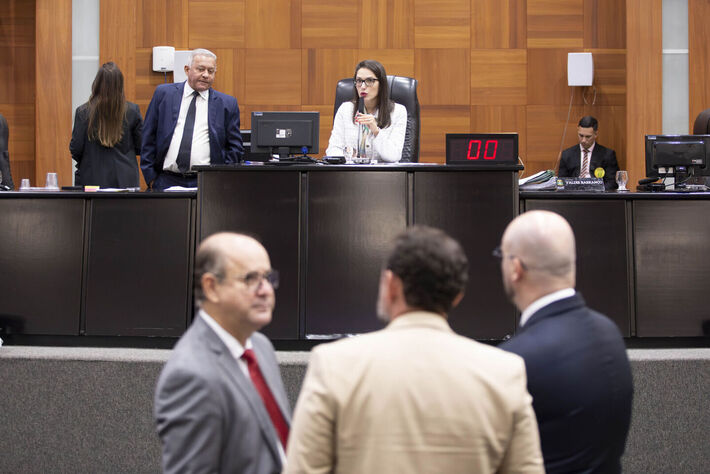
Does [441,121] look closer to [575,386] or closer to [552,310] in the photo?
[552,310]

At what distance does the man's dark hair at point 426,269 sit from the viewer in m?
1.51

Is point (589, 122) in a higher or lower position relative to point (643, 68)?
lower

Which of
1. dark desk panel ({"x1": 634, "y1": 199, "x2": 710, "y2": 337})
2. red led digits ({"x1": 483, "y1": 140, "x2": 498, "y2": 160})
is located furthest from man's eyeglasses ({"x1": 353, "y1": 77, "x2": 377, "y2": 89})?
dark desk panel ({"x1": 634, "y1": 199, "x2": 710, "y2": 337})

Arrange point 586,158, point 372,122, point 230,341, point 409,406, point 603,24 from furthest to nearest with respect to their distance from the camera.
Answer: point 603,24, point 586,158, point 372,122, point 230,341, point 409,406

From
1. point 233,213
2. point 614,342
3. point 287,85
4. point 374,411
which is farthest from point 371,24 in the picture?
point 374,411

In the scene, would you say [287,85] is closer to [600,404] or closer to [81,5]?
[81,5]

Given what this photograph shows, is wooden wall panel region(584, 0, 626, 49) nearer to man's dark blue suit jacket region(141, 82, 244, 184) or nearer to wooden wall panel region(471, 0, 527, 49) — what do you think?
wooden wall panel region(471, 0, 527, 49)

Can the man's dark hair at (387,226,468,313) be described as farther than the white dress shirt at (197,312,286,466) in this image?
No

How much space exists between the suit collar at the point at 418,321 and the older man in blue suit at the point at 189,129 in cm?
336

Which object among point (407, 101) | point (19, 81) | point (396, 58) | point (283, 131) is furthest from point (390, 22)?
point (283, 131)

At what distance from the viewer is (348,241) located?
3807 mm

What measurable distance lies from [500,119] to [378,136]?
3.07 m

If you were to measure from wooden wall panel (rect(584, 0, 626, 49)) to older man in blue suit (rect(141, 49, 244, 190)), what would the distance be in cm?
390

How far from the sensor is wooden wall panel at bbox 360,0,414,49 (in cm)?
731
